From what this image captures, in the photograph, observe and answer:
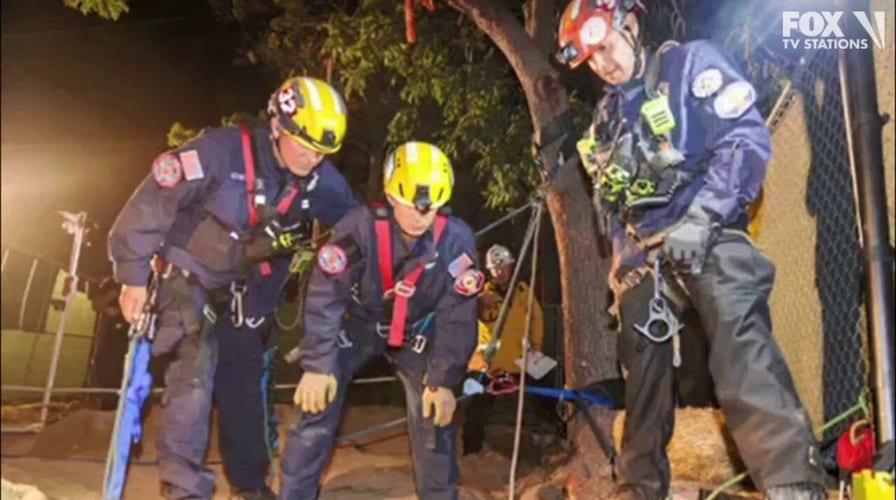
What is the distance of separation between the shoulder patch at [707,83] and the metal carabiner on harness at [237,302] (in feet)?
9.11

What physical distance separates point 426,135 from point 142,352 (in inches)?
271

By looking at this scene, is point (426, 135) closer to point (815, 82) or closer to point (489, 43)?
point (489, 43)

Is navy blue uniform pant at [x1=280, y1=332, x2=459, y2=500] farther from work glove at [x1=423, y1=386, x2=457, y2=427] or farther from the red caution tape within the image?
the red caution tape

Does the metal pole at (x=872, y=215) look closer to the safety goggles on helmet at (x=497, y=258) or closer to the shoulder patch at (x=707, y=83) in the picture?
the shoulder patch at (x=707, y=83)

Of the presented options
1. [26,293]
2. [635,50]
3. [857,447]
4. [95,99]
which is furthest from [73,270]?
[857,447]

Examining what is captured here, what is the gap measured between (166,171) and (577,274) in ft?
9.89

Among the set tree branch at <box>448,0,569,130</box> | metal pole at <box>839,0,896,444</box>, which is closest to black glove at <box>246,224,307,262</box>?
tree branch at <box>448,0,569,130</box>

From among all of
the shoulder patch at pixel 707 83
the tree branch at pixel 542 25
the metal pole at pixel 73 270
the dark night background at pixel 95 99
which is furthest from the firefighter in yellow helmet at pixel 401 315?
the metal pole at pixel 73 270

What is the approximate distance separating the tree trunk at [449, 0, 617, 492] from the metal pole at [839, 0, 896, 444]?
2423 mm

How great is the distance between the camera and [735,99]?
3361 millimetres

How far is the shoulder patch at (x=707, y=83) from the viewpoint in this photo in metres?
3.43

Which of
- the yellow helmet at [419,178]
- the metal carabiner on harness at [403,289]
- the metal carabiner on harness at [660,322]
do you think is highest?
the yellow helmet at [419,178]

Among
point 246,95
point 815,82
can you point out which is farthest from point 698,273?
point 246,95

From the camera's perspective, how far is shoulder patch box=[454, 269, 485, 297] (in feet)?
14.0
